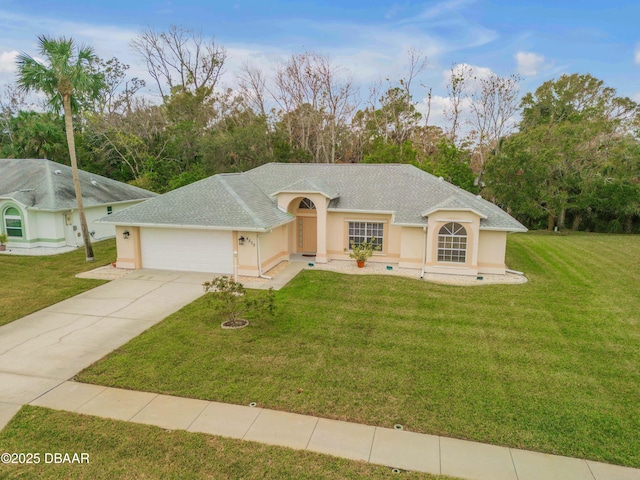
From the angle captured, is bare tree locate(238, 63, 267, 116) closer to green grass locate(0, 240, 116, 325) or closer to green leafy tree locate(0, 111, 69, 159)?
green leafy tree locate(0, 111, 69, 159)

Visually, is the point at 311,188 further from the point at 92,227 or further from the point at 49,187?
the point at 49,187

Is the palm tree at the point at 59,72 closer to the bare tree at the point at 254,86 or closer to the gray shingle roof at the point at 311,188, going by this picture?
the gray shingle roof at the point at 311,188

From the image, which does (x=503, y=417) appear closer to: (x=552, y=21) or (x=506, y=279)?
(x=506, y=279)

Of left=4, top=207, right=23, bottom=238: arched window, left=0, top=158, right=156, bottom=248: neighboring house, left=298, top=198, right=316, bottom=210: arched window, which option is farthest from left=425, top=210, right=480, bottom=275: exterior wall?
left=4, top=207, right=23, bottom=238: arched window

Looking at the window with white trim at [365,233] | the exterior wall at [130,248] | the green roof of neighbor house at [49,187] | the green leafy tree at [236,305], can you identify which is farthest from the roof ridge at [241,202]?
the green roof of neighbor house at [49,187]

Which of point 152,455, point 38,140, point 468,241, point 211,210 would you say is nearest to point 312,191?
point 211,210
